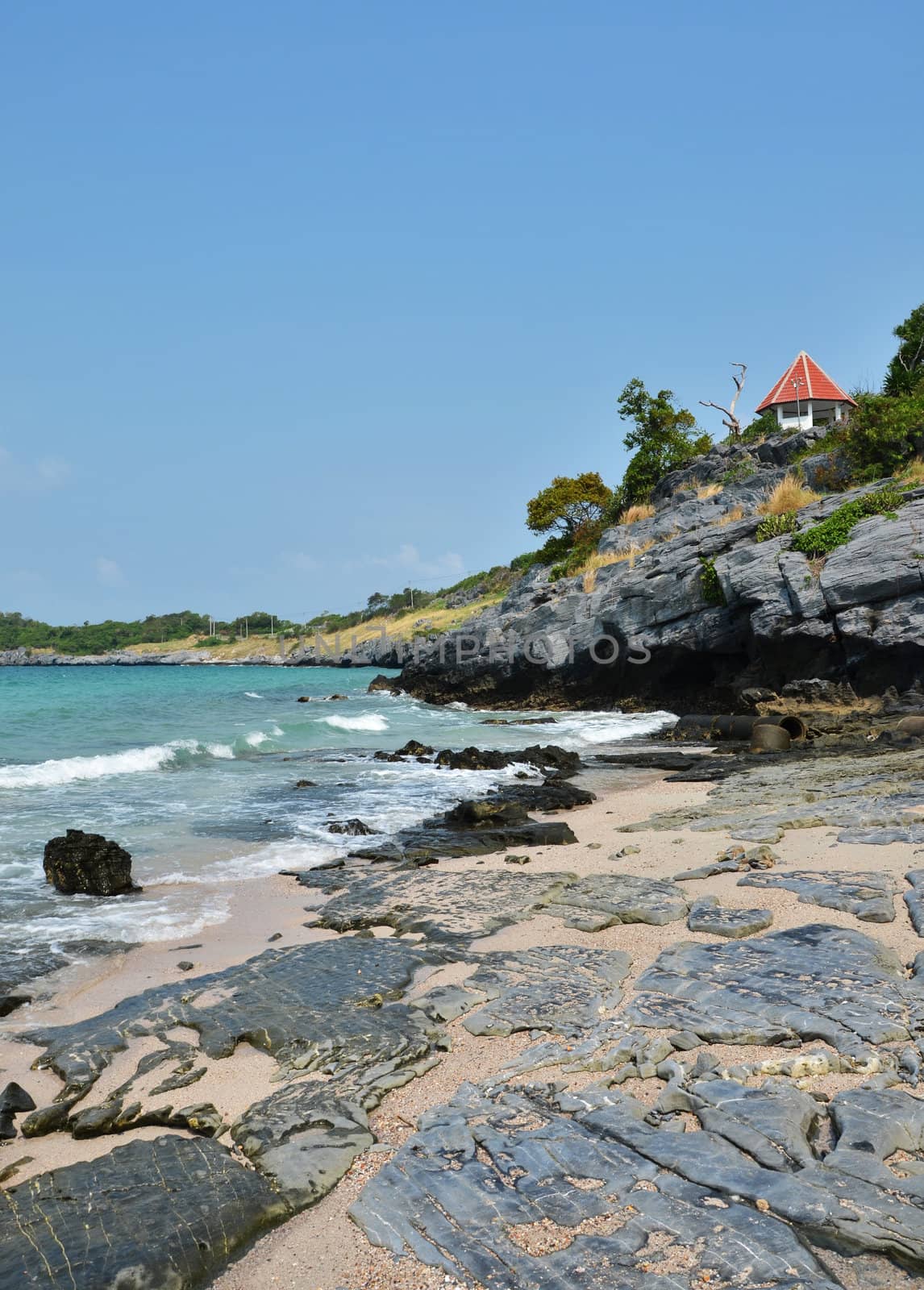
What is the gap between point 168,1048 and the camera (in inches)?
204

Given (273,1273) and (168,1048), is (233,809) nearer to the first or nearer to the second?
(168,1048)

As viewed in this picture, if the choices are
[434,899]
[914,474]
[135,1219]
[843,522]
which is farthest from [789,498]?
[135,1219]

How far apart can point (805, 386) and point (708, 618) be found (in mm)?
29408

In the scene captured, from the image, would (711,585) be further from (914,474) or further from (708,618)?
(914,474)

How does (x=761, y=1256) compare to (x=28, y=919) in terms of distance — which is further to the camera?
(x=28, y=919)

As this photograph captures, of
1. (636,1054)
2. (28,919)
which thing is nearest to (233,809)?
(28,919)

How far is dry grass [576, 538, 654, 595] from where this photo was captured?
35.5 m

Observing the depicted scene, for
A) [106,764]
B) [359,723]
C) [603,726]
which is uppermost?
[106,764]

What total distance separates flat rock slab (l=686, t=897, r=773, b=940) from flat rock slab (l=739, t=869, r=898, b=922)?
0.58 metres

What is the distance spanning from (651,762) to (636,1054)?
13976 mm

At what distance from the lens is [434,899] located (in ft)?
27.2

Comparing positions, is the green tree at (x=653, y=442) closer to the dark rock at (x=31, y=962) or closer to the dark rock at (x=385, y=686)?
the dark rock at (x=385, y=686)

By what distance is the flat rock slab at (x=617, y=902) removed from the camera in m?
6.82

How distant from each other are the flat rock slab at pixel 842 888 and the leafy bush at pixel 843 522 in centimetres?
1790
